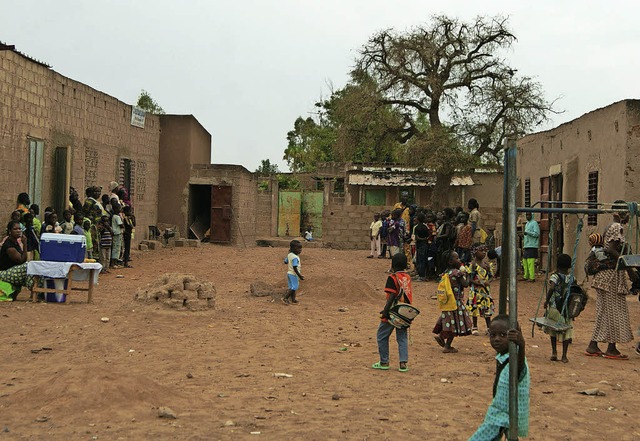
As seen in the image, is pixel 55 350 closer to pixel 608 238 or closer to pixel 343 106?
pixel 608 238

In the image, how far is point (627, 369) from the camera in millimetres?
8320

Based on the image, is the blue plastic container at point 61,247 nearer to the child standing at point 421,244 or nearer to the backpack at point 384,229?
the child standing at point 421,244

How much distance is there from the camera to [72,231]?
1420 centimetres

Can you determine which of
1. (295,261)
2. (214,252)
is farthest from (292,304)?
(214,252)

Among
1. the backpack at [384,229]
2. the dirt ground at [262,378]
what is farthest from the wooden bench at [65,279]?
the backpack at [384,229]

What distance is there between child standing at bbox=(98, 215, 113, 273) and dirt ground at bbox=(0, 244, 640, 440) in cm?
339

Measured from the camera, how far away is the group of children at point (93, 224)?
43.4 ft

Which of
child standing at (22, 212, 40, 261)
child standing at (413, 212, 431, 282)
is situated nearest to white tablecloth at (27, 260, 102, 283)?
child standing at (22, 212, 40, 261)

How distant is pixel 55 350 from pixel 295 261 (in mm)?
4441

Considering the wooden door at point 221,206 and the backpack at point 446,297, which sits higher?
the wooden door at point 221,206

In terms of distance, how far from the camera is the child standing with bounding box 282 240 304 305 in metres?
12.2

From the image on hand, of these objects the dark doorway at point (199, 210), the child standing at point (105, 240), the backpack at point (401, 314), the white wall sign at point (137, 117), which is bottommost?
the backpack at point (401, 314)

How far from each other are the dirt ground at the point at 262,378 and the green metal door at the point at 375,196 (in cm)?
1802

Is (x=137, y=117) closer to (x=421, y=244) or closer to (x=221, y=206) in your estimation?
(x=221, y=206)
